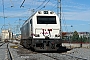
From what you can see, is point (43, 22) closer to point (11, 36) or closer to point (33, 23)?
point (33, 23)

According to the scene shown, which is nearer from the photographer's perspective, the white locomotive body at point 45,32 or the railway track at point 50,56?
the railway track at point 50,56

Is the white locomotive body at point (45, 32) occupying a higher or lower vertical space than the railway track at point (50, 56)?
higher

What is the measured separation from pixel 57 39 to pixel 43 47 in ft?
5.62

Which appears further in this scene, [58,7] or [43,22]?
[58,7]

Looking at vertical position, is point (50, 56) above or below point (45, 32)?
below

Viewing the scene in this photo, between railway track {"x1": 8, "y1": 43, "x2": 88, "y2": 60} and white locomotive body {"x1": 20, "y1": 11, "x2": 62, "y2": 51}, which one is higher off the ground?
white locomotive body {"x1": 20, "y1": 11, "x2": 62, "y2": 51}

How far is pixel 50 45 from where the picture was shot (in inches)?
1030

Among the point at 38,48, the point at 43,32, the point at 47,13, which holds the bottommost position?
the point at 38,48

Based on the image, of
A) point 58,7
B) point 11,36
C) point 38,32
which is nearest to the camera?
point 38,32

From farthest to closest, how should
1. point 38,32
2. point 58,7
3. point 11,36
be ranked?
1. point 11,36
2. point 58,7
3. point 38,32

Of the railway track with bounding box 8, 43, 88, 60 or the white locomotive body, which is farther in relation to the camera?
the white locomotive body

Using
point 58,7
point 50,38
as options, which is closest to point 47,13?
point 50,38

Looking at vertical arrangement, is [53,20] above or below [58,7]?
below

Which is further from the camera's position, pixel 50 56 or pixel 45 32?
pixel 45 32
